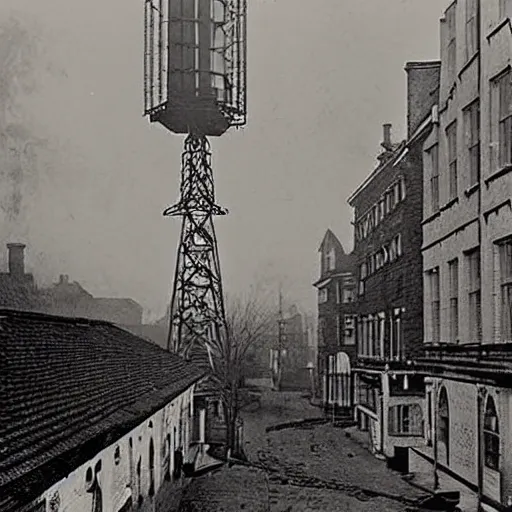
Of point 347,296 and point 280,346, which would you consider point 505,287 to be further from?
point 280,346

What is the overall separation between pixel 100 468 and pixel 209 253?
50.2 feet

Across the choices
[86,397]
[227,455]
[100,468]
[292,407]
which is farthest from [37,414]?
[292,407]

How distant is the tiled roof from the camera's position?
4.67 m

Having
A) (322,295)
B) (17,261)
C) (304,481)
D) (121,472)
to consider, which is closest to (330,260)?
(322,295)

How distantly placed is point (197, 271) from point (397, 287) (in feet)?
18.0

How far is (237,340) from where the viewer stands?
93.0ft

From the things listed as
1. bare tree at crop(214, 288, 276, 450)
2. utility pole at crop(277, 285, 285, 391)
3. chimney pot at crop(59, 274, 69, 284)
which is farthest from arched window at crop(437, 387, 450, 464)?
utility pole at crop(277, 285, 285, 391)

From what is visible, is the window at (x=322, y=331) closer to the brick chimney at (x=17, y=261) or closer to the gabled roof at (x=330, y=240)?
the gabled roof at (x=330, y=240)

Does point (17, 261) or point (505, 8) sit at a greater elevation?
point (505, 8)

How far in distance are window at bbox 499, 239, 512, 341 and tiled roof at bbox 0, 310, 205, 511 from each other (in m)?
3.68

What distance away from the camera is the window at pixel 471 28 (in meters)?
11.4

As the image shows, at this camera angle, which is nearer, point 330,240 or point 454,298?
point 454,298

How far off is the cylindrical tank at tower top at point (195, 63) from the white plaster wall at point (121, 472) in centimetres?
828

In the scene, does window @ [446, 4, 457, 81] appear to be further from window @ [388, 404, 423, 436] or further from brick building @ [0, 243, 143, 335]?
brick building @ [0, 243, 143, 335]
